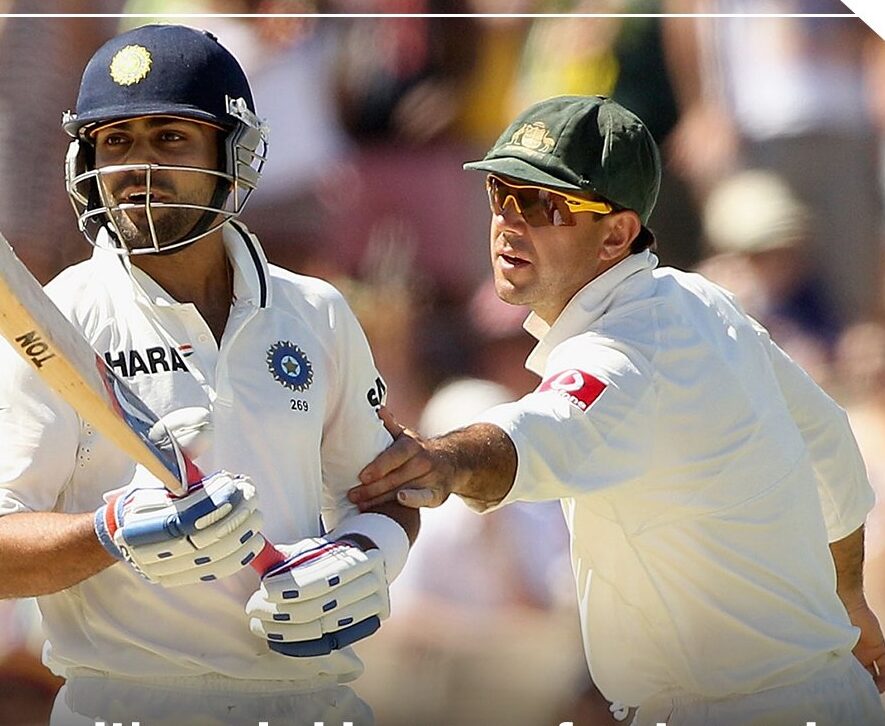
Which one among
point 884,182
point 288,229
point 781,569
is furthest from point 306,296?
point 884,182

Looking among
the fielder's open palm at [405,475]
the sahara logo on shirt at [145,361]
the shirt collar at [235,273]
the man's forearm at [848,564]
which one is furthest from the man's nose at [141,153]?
the man's forearm at [848,564]

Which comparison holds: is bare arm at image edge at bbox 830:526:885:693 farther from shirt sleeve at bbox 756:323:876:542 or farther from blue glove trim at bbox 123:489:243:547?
blue glove trim at bbox 123:489:243:547

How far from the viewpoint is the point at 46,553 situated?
258 cm

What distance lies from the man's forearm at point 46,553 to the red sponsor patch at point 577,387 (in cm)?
83

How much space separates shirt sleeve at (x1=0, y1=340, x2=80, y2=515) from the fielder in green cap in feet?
1.82

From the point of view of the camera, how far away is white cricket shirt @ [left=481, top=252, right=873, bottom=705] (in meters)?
2.94

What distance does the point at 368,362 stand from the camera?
306 centimetres

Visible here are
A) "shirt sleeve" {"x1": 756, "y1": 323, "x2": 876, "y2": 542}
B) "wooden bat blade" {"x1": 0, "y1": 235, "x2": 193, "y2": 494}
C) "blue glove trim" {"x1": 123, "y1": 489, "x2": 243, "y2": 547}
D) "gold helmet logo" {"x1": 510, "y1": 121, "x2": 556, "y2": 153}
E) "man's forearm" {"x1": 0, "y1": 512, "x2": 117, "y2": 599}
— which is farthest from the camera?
"shirt sleeve" {"x1": 756, "y1": 323, "x2": 876, "y2": 542}

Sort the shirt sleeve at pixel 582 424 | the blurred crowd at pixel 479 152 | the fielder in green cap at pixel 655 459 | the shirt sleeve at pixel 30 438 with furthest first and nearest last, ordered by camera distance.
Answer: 1. the blurred crowd at pixel 479 152
2. the fielder in green cap at pixel 655 459
3. the shirt sleeve at pixel 582 424
4. the shirt sleeve at pixel 30 438

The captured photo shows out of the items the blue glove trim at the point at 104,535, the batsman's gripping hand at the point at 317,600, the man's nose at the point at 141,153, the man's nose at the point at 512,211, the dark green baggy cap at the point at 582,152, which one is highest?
the man's nose at the point at 141,153

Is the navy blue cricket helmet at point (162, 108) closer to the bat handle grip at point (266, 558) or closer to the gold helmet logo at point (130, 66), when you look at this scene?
the gold helmet logo at point (130, 66)

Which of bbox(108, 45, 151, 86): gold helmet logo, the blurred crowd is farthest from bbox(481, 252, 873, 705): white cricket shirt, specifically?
the blurred crowd

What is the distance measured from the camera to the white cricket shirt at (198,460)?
106 inches

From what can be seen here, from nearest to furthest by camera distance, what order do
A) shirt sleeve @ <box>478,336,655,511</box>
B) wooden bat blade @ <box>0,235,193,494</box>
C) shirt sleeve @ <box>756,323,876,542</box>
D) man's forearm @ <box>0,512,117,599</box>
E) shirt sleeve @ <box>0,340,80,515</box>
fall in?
wooden bat blade @ <box>0,235,193,494</box>
man's forearm @ <box>0,512,117,599</box>
shirt sleeve @ <box>0,340,80,515</box>
shirt sleeve @ <box>478,336,655,511</box>
shirt sleeve @ <box>756,323,876,542</box>
